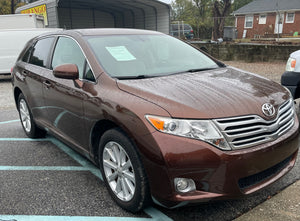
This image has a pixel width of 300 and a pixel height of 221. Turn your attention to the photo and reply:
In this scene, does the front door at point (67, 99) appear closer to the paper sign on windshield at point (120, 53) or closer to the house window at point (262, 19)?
the paper sign on windshield at point (120, 53)

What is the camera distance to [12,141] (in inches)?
186

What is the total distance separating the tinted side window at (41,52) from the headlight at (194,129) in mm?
2403

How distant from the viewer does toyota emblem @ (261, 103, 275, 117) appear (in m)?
2.39

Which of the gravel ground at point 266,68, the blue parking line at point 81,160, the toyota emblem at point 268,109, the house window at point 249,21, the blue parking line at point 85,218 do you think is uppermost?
the house window at point 249,21

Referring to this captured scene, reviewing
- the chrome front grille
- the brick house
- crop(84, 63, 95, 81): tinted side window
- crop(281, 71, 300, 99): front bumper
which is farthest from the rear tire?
the brick house

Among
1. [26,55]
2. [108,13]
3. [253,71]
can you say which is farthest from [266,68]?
[108,13]

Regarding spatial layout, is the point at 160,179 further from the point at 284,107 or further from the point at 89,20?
the point at 89,20

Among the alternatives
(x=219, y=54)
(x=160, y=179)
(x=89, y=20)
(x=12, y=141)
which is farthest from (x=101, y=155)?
(x=89, y=20)

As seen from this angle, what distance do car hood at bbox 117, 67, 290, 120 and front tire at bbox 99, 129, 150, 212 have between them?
440mm

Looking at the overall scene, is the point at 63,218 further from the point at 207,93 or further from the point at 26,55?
the point at 26,55

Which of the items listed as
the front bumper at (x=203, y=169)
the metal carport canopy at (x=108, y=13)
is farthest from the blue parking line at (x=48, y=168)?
the metal carport canopy at (x=108, y=13)

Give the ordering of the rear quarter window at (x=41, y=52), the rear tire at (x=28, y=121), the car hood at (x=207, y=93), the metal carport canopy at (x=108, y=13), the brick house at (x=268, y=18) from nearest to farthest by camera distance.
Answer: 1. the car hood at (x=207, y=93)
2. the rear quarter window at (x=41, y=52)
3. the rear tire at (x=28, y=121)
4. the metal carport canopy at (x=108, y=13)
5. the brick house at (x=268, y=18)

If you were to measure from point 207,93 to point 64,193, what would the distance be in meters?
1.81

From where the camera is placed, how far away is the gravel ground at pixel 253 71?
7968mm
